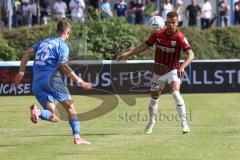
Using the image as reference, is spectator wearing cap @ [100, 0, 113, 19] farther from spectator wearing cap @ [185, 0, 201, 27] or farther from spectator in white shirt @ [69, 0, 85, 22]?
spectator wearing cap @ [185, 0, 201, 27]

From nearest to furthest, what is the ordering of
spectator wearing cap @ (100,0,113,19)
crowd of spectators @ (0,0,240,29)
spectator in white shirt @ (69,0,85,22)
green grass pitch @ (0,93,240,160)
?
1. green grass pitch @ (0,93,240,160)
2. spectator in white shirt @ (69,0,85,22)
3. crowd of spectators @ (0,0,240,29)
4. spectator wearing cap @ (100,0,113,19)

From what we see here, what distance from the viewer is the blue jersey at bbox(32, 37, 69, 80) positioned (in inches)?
514

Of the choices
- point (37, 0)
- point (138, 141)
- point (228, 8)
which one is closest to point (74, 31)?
point (37, 0)

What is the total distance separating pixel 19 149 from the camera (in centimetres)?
1267

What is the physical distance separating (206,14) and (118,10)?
12.8 ft

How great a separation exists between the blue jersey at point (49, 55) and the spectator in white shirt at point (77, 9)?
801 inches

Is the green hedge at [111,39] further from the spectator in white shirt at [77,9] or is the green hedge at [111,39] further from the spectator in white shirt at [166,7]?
the spectator in white shirt at [166,7]

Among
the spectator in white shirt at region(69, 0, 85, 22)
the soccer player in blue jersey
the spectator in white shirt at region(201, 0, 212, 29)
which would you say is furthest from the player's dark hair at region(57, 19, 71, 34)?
the spectator in white shirt at region(201, 0, 212, 29)

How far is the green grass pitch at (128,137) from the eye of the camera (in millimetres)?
11828

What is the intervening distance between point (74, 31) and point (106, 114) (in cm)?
1465

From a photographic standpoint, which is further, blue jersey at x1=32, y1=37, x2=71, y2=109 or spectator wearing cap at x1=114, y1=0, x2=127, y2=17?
spectator wearing cap at x1=114, y1=0, x2=127, y2=17

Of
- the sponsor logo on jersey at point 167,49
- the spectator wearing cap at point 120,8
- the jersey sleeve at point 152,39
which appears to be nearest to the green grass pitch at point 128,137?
the sponsor logo on jersey at point 167,49

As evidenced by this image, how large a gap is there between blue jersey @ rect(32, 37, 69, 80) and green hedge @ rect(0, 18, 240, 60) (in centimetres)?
1990

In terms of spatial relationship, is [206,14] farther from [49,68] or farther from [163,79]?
[49,68]
